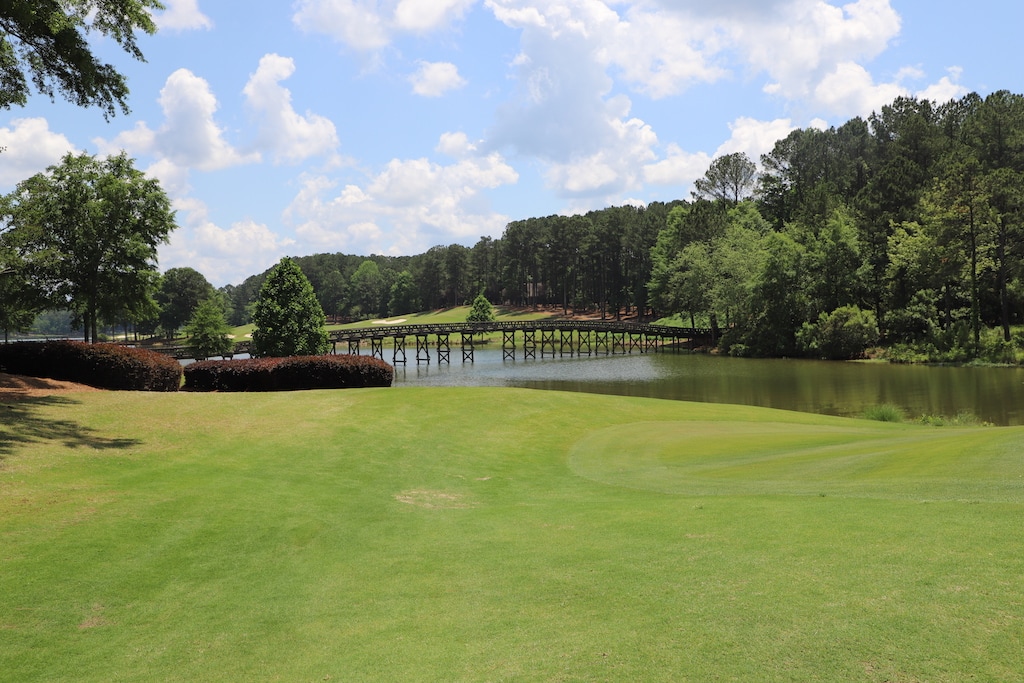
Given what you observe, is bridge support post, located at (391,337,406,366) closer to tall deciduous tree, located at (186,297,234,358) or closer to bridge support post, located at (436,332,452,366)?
bridge support post, located at (436,332,452,366)

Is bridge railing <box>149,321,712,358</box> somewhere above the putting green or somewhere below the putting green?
above

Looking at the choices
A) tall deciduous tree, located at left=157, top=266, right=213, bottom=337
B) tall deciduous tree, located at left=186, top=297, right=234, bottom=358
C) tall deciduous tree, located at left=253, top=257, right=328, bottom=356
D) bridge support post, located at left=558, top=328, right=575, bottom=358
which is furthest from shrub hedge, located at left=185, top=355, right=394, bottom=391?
tall deciduous tree, located at left=157, top=266, right=213, bottom=337

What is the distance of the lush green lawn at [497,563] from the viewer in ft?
19.2

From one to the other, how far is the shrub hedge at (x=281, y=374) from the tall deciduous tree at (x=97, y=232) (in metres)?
11.5

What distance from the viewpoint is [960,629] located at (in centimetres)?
548

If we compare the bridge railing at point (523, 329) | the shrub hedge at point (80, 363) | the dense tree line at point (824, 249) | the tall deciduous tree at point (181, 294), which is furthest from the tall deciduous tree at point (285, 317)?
the tall deciduous tree at point (181, 294)

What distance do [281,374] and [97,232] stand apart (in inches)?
606

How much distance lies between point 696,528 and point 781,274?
71925 millimetres

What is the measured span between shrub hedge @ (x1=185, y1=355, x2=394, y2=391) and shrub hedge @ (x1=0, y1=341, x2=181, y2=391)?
3.73 metres

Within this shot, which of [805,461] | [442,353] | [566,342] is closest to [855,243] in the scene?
[566,342]

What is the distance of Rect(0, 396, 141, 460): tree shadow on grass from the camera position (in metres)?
13.9

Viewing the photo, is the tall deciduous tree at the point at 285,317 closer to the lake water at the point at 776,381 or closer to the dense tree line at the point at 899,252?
the lake water at the point at 776,381

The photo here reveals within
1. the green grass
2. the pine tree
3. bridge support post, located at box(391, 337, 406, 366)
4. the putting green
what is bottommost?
the green grass

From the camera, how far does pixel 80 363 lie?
24.9m
